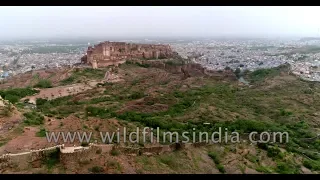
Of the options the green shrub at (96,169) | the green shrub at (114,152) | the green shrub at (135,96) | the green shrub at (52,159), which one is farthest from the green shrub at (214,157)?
the green shrub at (135,96)

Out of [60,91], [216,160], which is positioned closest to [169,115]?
[216,160]

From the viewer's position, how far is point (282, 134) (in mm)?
14648

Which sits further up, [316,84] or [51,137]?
[51,137]

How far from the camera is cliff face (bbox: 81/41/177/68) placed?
35.3m

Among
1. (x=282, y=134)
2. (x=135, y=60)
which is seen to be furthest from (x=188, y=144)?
(x=135, y=60)

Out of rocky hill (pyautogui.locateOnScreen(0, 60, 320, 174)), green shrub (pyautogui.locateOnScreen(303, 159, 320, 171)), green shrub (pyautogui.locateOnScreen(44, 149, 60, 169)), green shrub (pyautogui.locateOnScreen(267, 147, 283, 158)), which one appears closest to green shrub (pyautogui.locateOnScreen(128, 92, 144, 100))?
rocky hill (pyautogui.locateOnScreen(0, 60, 320, 174))

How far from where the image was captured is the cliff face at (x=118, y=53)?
35281 mm

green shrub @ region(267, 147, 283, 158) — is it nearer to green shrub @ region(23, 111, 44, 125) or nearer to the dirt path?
green shrub @ region(23, 111, 44, 125)

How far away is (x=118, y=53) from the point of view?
38969 millimetres

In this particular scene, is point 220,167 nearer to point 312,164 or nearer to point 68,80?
point 312,164

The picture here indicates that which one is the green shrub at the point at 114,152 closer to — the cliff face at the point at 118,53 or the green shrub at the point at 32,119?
the green shrub at the point at 32,119

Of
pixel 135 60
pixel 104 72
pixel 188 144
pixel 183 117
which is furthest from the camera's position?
pixel 135 60
